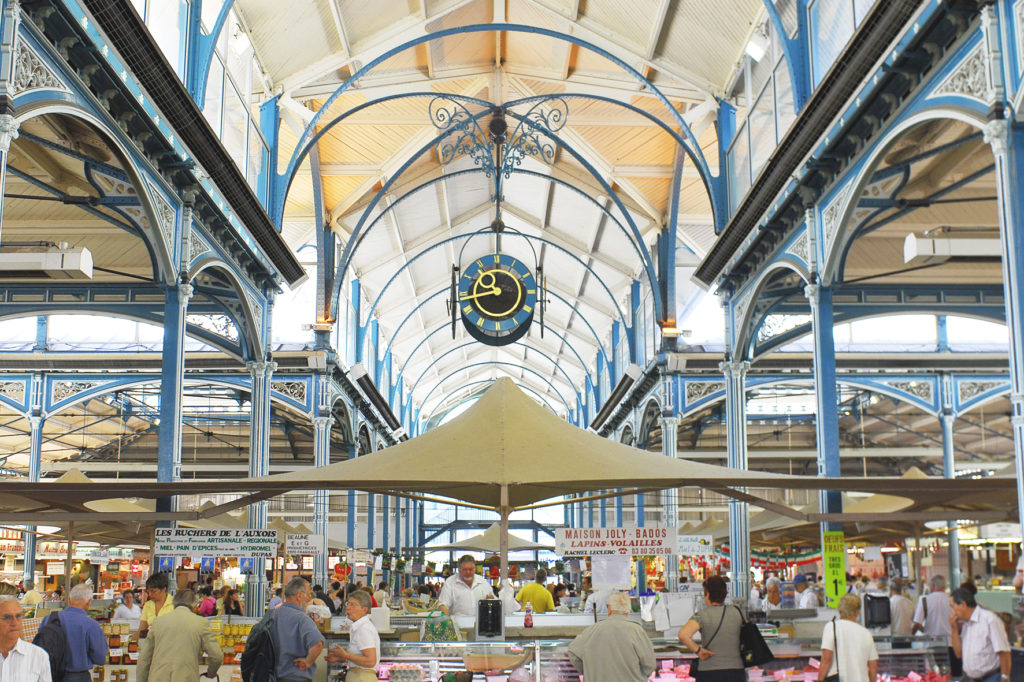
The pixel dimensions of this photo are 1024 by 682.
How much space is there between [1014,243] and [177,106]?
9.76 meters

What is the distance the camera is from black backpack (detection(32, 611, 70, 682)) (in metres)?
8.95

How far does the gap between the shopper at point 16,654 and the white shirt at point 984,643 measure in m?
7.69

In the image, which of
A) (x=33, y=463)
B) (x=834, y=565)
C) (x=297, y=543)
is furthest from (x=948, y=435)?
(x=33, y=463)

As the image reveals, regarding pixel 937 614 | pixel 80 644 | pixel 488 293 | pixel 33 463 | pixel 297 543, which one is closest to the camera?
pixel 80 644

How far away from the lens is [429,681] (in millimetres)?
9258

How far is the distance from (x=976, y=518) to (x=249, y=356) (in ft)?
42.3

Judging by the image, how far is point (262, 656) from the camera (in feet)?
28.4

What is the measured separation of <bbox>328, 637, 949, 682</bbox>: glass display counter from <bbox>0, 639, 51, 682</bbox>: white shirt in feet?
11.1

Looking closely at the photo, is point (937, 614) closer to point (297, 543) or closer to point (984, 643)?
point (984, 643)

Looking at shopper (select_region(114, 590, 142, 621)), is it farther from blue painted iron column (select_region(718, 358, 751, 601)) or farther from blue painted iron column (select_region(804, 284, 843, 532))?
blue painted iron column (select_region(804, 284, 843, 532))

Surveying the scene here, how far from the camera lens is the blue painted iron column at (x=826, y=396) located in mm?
14375

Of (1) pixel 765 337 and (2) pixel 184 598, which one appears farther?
(1) pixel 765 337

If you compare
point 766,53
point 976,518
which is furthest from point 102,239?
point 976,518

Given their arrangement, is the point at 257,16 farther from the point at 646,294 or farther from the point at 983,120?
the point at 646,294
